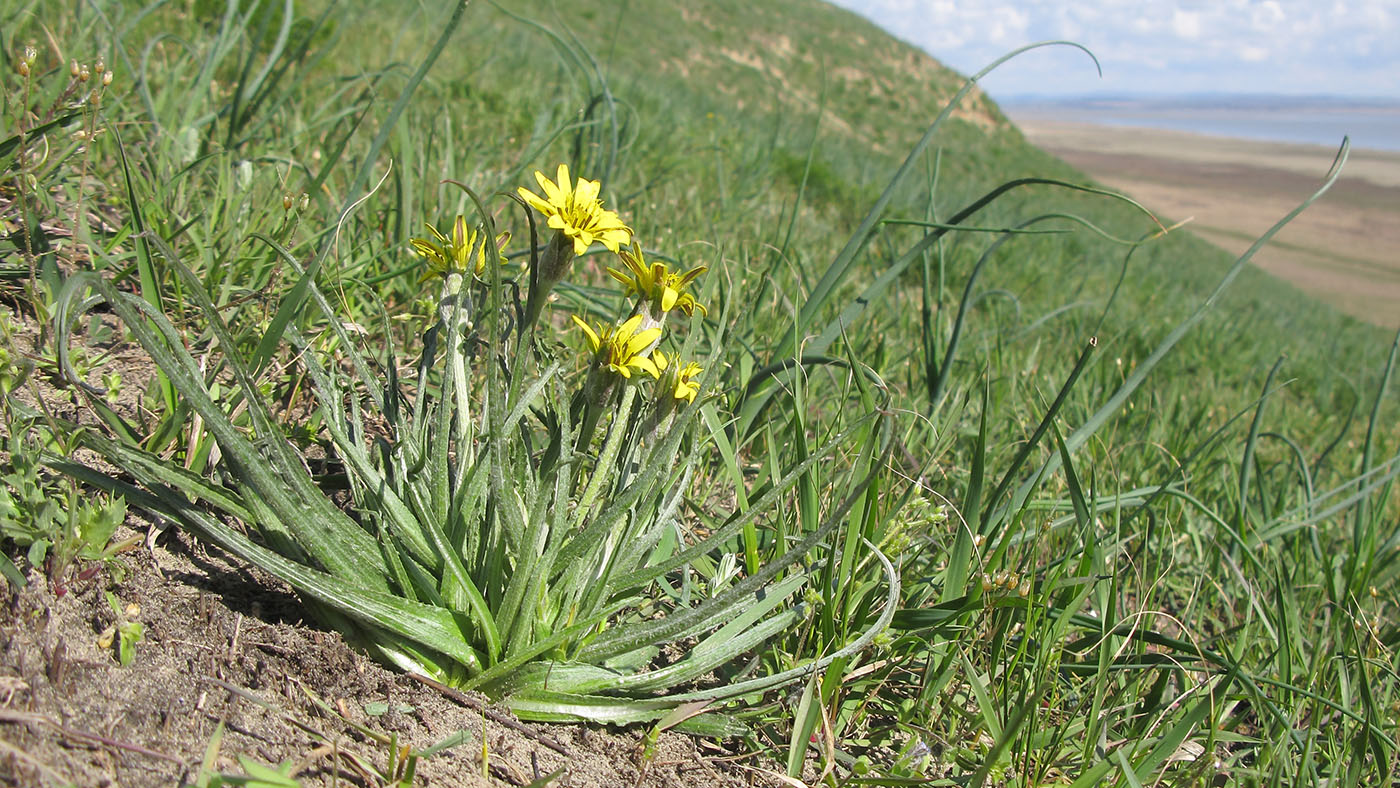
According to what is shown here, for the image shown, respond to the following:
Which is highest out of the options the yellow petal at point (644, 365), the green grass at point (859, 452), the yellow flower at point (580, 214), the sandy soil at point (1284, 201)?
the sandy soil at point (1284, 201)

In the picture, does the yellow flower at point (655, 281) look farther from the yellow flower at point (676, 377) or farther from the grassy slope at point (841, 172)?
the grassy slope at point (841, 172)

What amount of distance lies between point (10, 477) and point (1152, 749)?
1.58 meters

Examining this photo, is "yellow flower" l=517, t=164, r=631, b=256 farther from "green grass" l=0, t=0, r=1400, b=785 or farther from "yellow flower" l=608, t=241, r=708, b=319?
"green grass" l=0, t=0, r=1400, b=785

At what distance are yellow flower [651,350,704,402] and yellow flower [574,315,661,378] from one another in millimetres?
23

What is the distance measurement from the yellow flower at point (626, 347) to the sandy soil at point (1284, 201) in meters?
23.0

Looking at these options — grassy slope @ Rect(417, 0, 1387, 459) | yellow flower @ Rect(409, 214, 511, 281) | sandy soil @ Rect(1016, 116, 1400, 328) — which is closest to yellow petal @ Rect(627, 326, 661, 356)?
yellow flower @ Rect(409, 214, 511, 281)

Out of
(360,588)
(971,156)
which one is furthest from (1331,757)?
(971,156)

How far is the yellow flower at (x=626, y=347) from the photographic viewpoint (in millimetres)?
1131

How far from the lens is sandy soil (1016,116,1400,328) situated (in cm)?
2395

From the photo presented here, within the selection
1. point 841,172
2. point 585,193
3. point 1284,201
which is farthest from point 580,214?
point 1284,201

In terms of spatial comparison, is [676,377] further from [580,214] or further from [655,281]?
[580,214]

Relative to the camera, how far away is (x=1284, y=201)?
36.2 metres

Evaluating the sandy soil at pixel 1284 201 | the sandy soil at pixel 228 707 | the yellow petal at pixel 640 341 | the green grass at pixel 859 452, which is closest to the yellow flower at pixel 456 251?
the green grass at pixel 859 452

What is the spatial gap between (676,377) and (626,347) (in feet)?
0.28
